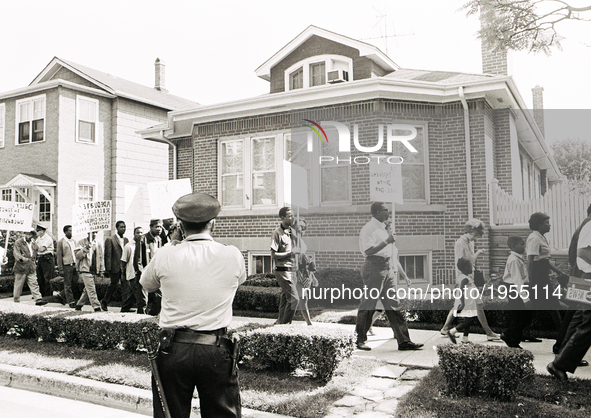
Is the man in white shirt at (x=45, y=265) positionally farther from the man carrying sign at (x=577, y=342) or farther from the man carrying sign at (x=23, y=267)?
the man carrying sign at (x=577, y=342)

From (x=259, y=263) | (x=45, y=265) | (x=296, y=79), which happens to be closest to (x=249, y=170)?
(x=259, y=263)

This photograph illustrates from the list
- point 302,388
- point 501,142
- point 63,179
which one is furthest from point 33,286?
point 501,142

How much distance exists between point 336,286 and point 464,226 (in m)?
1.90

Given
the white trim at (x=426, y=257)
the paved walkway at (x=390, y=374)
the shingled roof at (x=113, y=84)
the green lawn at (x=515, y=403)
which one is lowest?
the paved walkway at (x=390, y=374)

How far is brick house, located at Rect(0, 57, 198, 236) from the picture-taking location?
18859 mm

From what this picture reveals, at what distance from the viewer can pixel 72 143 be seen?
19.3 m

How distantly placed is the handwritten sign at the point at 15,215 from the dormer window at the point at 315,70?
27.4 feet

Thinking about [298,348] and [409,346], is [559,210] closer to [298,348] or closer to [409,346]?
[409,346]

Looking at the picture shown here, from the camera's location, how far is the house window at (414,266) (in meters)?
7.11

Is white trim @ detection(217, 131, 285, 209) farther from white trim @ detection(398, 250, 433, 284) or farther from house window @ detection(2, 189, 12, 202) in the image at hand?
house window @ detection(2, 189, 12, 202)

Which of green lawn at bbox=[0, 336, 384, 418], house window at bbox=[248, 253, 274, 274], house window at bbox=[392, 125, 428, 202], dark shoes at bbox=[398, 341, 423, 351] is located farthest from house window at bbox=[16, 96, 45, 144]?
dark shoes at bbox=[398, 341, 423, 351]

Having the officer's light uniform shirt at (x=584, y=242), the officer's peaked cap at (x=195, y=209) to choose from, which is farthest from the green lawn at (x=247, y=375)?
the officer's light uniform shirt at (x=584, y=242)

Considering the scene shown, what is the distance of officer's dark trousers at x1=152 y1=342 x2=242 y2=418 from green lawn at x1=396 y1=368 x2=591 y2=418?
6.58 ft

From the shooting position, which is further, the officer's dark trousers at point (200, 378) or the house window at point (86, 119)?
the house window at point (86, 119)
